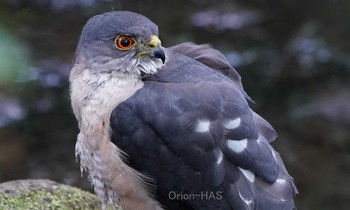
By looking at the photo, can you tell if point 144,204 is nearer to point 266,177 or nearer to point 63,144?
point 266,177

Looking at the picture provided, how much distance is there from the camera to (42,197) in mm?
4895

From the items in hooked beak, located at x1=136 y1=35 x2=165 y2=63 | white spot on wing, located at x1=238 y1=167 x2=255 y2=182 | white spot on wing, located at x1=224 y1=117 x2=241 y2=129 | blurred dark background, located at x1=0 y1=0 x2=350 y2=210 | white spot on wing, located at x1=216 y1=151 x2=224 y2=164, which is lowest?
blurred dark background, located at x1=0 y1=0 x2=350 y2=210

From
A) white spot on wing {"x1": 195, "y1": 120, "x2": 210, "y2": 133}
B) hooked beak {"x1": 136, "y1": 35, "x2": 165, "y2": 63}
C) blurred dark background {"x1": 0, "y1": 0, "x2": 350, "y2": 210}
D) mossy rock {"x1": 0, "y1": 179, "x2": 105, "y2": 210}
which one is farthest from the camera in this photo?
blurred dark background {"x1": 0, "y1": 0, "x2": 350, "y2": 210}

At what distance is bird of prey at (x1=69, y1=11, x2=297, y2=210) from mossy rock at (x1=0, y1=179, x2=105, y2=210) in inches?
17.7

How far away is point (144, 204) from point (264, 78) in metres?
3.40

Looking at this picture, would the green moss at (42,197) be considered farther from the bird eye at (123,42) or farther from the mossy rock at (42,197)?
the bird eye at (123,42)

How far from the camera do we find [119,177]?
432 centimetres

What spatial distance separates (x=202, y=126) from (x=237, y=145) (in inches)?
8.5

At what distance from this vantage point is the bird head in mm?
4500

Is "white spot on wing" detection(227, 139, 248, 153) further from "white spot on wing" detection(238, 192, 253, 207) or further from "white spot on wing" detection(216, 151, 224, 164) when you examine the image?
"white spot on wing" detection(238, 192, 253, 207)

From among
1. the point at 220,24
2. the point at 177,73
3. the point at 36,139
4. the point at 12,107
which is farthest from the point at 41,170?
the point at 177,73

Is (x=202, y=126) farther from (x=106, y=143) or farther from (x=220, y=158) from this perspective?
(x=106, y=143)

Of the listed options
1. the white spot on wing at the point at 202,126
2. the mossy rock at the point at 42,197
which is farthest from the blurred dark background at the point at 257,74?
the white spot on wing at the point at 202,126

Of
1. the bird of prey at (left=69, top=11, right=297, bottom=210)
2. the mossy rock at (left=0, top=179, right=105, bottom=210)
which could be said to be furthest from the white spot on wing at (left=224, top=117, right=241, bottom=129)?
the mossy rock at (left=0, top=179, right=105, bottom=210)
